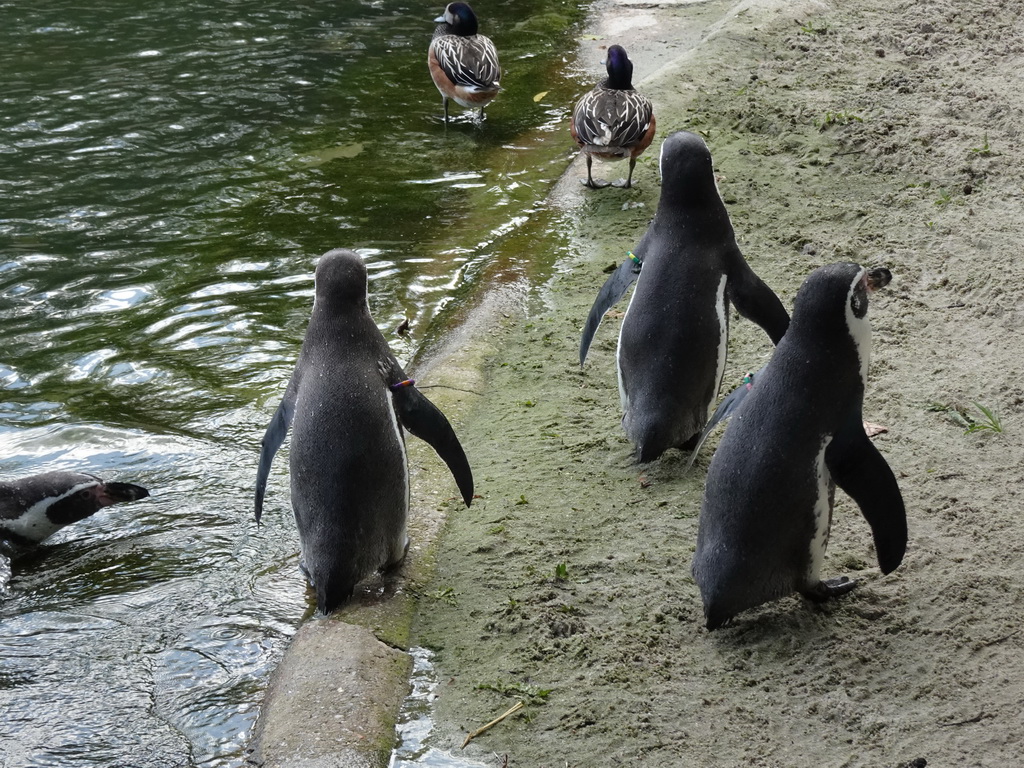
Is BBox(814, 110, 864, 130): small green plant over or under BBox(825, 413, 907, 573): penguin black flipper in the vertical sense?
under

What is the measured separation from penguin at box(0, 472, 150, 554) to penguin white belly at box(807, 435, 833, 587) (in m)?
2.87

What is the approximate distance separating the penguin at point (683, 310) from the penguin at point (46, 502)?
7.21 ft

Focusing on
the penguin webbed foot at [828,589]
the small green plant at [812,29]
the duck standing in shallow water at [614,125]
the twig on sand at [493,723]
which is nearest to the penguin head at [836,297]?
the penguin webbed foot at [828,589]

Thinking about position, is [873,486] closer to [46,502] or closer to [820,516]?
[820,516]

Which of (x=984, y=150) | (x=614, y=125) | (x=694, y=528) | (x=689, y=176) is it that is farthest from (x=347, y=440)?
(x=984, y=150)

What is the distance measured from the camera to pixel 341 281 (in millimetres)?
4164

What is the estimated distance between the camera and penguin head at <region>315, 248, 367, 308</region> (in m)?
4.16

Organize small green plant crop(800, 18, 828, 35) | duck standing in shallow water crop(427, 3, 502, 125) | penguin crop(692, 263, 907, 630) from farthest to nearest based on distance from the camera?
small green plant crop(800, 18, 828, 35) < duck standing in shallow water crop(427, 3, 502, 125) < penguin crop(692, 263, 907, 630)

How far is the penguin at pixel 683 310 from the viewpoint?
465 cm

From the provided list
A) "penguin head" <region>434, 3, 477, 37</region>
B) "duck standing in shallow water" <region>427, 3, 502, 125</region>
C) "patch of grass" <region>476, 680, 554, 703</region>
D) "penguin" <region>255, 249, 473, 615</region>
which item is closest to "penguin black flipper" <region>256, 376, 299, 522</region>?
"penguin" <region>255, 249, 473, 615</region>

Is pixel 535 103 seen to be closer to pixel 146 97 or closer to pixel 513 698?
pixel 146 97

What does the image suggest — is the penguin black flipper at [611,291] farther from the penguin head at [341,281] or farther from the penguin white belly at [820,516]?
the penguin white belly at [820,516]

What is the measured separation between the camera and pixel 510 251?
7133mm

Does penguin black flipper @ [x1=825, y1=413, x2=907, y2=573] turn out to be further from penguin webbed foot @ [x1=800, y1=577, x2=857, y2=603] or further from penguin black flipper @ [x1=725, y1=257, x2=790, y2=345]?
penguin black flipper @ [x1=725, y1=257, x2=790, y2=345]
